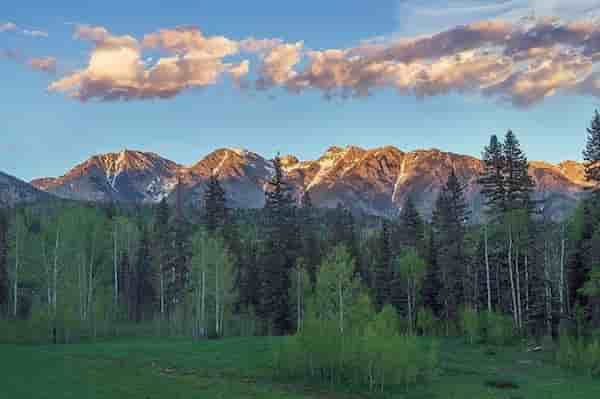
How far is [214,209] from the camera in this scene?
76812mm

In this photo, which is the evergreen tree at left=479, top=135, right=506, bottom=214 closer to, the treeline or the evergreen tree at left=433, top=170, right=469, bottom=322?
the treeline

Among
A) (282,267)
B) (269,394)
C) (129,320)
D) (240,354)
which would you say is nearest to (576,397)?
(269,394)

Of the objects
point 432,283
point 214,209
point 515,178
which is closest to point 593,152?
point 515,178

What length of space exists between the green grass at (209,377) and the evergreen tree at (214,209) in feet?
99.3

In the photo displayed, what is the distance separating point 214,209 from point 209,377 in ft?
147

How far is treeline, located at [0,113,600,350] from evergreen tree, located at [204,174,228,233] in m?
0.15

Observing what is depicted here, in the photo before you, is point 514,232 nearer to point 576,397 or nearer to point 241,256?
point 576,397

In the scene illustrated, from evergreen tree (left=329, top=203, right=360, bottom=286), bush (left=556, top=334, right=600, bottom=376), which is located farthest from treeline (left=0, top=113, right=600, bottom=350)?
bush (left=556, top=334, right=600, bottom=376)

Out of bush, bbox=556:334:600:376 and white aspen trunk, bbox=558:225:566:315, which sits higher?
white aspen trunk, bbox=558:225:566:315

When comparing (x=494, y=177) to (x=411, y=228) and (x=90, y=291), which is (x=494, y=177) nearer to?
(x=411, y=228)

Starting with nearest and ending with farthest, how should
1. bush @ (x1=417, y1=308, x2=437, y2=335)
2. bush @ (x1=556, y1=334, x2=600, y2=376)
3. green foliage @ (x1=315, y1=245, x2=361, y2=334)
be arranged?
bush @ (x1=556, y1=334, x2=600, y2=376)
green foliage @ (x1=315, y1=245, x2=361, y2=334)
bush @ (x1=417, y1=308, x2=437, y2=335)

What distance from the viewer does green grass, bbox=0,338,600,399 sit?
26.3 metres

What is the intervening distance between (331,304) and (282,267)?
16549 mm

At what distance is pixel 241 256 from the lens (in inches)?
3248
